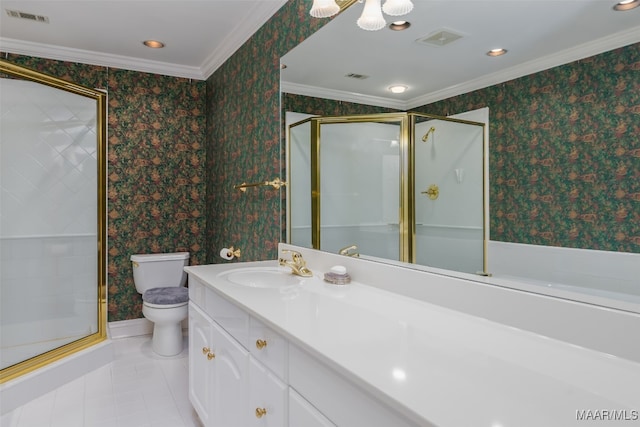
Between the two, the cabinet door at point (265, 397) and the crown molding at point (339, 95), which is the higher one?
the crown molding at point (339, 95)

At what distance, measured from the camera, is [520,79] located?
3.84 feet

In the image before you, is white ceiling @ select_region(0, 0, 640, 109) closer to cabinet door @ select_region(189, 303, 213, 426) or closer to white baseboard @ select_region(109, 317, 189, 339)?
cabinet door @ select_region(189, 303, 213, 426)

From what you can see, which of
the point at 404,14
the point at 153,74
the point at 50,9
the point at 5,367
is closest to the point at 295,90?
the point at 404,14

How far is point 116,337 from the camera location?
3506mm

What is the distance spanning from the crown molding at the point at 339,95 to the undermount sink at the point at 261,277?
857 mm

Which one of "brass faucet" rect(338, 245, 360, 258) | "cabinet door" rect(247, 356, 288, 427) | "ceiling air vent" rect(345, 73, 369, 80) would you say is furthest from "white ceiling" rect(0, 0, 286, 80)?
"cabinet door" rect(247, 356, 288, 427)

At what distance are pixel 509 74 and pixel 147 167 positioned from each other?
10.5ft

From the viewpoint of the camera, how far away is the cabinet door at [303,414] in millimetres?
960

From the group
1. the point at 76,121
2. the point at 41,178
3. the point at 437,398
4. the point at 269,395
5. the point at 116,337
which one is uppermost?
the point at 76,121

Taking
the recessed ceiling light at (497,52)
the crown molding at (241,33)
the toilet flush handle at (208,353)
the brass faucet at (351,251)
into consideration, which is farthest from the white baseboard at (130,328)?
the recessed ceiling light at (497,52)

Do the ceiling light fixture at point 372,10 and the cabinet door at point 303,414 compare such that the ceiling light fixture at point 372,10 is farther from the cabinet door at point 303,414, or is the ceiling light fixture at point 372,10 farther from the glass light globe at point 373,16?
the cabinet door at point 303,414

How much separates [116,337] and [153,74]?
2357 millimetres

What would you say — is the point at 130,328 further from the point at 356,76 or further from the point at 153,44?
the point at 356,76

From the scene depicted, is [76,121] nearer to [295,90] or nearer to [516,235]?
[295,90]
